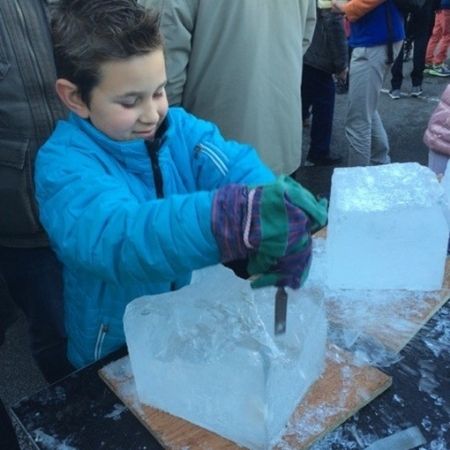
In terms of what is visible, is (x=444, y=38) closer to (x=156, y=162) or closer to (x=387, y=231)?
(x=387, y=231)

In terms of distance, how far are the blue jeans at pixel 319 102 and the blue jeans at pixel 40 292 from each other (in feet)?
8.34

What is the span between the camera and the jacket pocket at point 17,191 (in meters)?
1.38

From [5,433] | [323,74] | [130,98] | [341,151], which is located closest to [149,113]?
[130,98]

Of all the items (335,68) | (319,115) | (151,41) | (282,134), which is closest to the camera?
(151,41)

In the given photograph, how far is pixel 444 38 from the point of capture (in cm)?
624

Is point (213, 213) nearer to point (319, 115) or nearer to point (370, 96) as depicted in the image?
point (370, 96)

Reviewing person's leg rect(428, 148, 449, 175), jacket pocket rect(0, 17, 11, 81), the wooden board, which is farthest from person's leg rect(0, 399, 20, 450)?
person's leg rect(428, 148, 449, 175)

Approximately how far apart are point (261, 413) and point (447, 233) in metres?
0.62

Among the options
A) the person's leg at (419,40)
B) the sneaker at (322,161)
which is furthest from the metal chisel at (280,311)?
the person's leg at (419,40)

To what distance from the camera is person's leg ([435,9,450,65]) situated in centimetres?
600

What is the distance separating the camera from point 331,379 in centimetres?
108

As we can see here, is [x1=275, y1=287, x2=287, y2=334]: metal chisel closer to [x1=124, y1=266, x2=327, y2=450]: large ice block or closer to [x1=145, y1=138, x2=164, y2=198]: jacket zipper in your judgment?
[x1=124, y1=266, x2=327, y2=450]: large ice block

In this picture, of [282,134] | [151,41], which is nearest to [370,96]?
[282,134]

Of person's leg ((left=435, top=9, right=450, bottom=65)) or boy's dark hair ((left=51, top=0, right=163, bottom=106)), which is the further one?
person's leg ((left=435, top=9, right=450, bottom=65))
